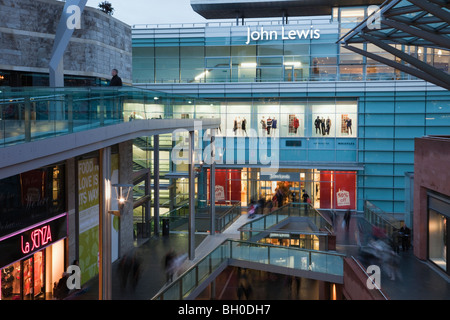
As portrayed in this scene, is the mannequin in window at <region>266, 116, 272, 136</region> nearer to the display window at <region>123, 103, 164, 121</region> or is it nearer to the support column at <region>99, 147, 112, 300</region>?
the display window at <region>123, 103, 164, 121</region>

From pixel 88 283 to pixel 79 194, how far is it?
2783 mm

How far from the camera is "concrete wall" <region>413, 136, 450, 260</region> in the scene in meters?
19.2

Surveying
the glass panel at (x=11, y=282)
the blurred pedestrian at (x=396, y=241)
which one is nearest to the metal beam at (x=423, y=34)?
the blurred pedestrian at (x=396, y=241)

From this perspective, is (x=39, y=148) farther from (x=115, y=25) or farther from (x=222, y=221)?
(x=222, y=221)

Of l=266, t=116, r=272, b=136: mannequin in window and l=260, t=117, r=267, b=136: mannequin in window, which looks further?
l=260, t=117, r=267, b=136: mannequin in window

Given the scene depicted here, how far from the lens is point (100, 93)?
39.6 ft

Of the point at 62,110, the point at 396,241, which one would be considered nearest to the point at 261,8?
the point at 396,241

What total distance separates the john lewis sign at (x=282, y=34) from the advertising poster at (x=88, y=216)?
827 inches

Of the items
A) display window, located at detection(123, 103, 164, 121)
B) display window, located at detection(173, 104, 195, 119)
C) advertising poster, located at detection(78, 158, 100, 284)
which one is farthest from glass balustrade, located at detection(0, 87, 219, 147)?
advertising poster, located at detection(78, 158, 100, 284)

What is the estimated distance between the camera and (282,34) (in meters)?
35.0

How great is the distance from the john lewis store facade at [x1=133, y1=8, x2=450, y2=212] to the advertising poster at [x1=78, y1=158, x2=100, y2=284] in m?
18.3

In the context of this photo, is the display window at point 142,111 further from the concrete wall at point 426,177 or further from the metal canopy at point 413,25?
the concrete wall at point 426,177

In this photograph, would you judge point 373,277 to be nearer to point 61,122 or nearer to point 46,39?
point 61,122
